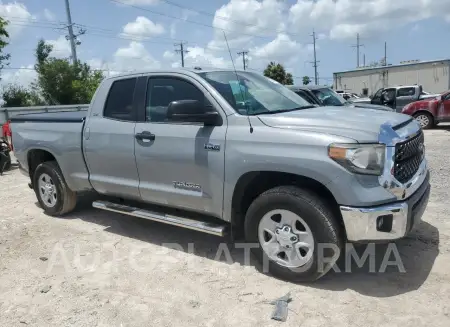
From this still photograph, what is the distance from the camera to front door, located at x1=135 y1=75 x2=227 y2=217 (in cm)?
396

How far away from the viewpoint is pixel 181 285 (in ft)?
12.6

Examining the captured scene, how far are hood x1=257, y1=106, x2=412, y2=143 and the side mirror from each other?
446 mm

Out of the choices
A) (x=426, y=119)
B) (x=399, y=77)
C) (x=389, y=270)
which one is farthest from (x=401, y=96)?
(x=399, y=77)

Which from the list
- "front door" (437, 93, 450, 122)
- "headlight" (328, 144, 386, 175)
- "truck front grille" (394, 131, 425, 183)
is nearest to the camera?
"headlight" (328, 144, 386, 175)

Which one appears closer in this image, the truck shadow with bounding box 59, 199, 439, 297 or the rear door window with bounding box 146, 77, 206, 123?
the truck shadow with bounding box 59, 199, 439, 297

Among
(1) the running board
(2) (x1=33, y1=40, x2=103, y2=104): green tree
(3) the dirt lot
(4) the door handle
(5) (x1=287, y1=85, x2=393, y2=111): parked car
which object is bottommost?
(3) the dirt lot

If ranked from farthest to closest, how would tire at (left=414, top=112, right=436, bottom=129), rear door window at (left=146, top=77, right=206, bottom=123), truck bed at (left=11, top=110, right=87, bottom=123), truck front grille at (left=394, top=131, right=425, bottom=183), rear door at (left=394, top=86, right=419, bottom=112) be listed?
rear door at (left=394, top=86, right=419, bottom=112) < tire at (left=414, top=112, right=436, bottom=129) < truck bed at (left=11, top=110, right=87, bottom=123) < rear door window at (left=146, top=77, right=206, bottom=123) < truck front grille at (left=394, top=131, right=425, bottom=183)

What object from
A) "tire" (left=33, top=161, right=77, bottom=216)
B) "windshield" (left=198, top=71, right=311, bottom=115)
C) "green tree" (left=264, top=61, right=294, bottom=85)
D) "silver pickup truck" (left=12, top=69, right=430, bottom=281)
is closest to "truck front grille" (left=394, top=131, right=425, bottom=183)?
"silver pickup truck" (left=12, top=69, right=430, bottom=281)

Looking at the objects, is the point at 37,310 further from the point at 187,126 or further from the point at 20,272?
the point at 187,126

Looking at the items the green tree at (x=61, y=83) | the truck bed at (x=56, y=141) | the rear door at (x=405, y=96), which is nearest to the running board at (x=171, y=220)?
the truck bed at (x=56, y=141)

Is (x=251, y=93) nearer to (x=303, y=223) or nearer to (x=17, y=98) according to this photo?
(x=303, y=223)

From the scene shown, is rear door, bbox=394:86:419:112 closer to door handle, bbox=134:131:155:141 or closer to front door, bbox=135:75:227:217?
front door, bbox=135:75:227:217

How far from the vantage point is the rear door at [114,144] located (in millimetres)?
4625

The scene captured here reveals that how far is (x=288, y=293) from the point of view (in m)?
3.57
